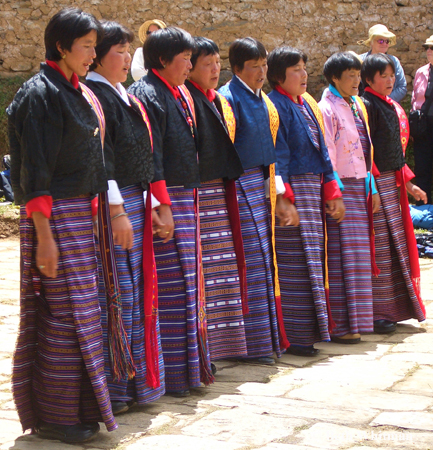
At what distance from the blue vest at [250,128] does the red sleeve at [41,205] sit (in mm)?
1683

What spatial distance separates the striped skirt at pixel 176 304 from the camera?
12.1 ft

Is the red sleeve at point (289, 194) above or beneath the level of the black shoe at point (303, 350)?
above

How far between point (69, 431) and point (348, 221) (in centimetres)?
257

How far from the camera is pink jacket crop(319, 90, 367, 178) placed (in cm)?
489

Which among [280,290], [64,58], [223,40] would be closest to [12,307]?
[280,290]

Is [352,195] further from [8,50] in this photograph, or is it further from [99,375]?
[8,50]

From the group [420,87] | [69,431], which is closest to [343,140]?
[69,431]

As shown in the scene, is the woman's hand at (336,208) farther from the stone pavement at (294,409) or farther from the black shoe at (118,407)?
the black shoe at (118,407)

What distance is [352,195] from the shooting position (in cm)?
499

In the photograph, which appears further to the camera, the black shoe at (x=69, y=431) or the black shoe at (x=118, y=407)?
the black shoe at (x=118, y=407)

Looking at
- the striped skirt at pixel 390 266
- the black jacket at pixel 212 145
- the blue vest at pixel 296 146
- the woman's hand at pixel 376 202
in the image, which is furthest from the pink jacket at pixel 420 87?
the black jacket at pixel 212 145

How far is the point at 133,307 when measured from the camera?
3.39m

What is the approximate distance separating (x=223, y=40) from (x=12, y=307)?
7.58 meters

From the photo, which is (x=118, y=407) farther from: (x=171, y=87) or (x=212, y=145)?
(x=171, y=87)
